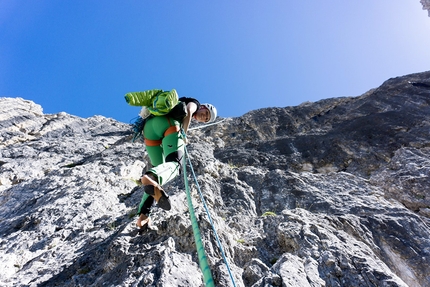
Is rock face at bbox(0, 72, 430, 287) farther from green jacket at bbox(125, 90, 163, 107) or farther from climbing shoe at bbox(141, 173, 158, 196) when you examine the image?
green jacket at bbox(125, 90, 163, 107)

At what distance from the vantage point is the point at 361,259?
3.72 m

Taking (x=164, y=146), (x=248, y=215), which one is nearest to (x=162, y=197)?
(x=164, y=146)

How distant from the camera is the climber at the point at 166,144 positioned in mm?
3014

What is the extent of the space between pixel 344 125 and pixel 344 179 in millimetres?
6258

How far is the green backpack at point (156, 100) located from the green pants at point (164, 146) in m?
0.16

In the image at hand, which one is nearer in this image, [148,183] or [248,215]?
[148,183]

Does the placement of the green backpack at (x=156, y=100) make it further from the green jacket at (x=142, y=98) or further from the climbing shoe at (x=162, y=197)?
the climbing shoe at (x=162, y=197)

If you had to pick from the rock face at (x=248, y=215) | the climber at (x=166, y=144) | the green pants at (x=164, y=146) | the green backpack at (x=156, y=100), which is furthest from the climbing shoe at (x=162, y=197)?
the green backpack at (x=156, y=100)

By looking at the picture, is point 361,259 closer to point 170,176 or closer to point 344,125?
point 170,176

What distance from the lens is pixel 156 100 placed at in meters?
4.06

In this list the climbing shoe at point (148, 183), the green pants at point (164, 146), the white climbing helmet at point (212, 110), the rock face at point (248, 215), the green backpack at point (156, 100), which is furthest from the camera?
the white climbing helmet at point (212, 110)

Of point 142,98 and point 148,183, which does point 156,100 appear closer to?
point 142,98

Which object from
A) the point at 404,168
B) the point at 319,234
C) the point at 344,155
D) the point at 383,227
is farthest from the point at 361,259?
the point at 344,155

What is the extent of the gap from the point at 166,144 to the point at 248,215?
334 cm
